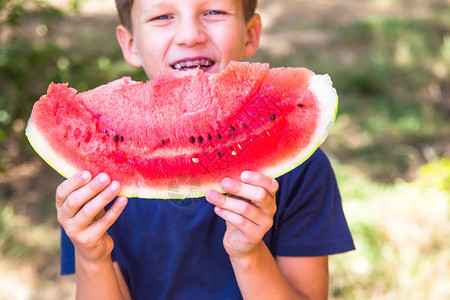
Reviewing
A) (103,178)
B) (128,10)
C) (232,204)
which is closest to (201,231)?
(232,204)

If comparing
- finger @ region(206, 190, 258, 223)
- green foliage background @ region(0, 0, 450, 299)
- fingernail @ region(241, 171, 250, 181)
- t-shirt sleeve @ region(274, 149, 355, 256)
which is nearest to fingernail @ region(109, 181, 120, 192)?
finger @ region(206, 190, 258, 223)

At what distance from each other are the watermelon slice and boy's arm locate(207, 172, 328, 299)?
98mm

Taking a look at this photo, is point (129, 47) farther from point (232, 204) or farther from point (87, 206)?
point (232, 204)

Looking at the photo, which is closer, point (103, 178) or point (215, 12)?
point (103, 178)

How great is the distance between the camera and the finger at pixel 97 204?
4.70 ft

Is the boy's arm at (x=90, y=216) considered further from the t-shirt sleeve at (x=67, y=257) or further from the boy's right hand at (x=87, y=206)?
the t-shirt sleeve at (x=67, y=257)

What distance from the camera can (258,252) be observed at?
1.65 meters

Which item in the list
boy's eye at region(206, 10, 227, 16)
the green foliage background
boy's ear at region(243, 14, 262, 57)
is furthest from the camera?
the green foliage background

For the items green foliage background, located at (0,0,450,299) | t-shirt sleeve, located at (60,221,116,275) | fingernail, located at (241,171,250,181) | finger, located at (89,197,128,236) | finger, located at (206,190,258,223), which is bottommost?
green foliage background, located at (0,0,450,299)

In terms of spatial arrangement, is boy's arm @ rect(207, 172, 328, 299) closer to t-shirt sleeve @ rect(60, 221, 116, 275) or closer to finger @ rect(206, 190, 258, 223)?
finger @ rect(206, 190, 258, 223)

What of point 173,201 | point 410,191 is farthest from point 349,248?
point 410,191

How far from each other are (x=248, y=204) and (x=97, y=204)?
478 mm

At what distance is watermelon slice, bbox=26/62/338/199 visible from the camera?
5.07 ft

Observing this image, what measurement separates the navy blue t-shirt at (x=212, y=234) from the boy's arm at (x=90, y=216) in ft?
0.98
